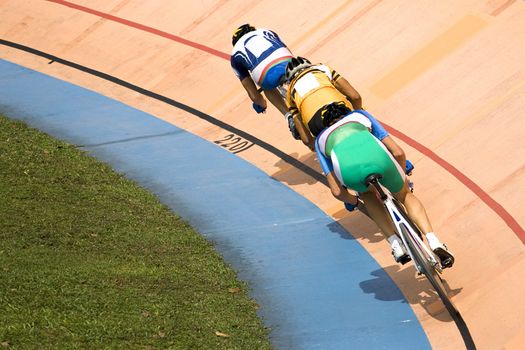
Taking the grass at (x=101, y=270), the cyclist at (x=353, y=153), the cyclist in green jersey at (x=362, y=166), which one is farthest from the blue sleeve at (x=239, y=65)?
the cyclist in green jersey at (x=362, y=166)

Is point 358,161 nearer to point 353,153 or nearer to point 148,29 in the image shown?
point 353,153

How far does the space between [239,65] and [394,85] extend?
2.31 meters

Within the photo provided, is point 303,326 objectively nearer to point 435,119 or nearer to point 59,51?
point 435,119

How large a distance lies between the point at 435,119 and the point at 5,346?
19.8ft

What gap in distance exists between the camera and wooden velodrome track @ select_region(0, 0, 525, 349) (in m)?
9.11

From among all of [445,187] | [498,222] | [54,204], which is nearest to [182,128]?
[54,204]

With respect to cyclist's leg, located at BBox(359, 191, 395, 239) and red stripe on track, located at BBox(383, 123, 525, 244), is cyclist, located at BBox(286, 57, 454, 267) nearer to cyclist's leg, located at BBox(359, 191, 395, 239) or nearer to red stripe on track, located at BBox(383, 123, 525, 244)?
cyclist's leg, located at BBox(359, 191, 395, 239)

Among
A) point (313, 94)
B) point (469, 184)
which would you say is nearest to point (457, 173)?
point (469, 184)

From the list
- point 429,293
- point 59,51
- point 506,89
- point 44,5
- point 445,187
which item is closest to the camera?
point 429,293

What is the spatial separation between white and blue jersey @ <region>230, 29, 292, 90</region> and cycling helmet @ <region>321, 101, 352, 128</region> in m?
2.17

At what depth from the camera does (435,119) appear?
11.6 m

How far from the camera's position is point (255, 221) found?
35.0 ft

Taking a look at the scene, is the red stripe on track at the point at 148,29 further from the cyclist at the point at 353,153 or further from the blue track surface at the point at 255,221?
the cyclist at the point at 353,153

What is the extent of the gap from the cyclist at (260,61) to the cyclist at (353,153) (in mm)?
1223
